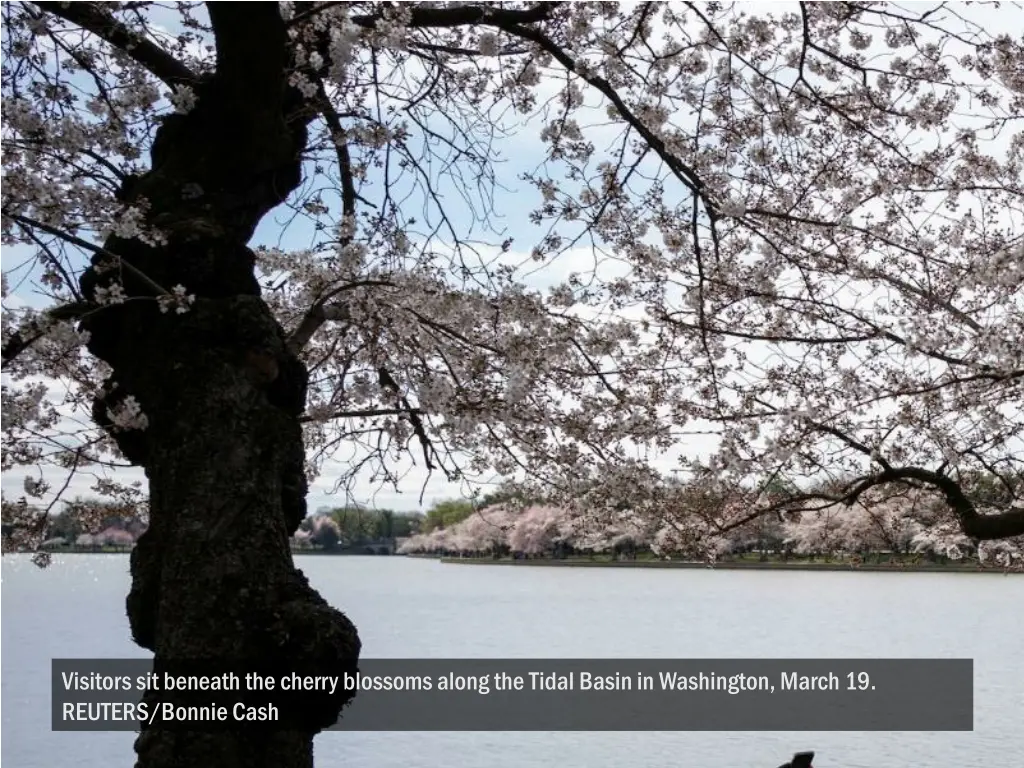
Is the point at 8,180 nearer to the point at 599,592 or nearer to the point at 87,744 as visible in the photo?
the point at 87,744

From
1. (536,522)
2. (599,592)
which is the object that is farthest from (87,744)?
(599,592)

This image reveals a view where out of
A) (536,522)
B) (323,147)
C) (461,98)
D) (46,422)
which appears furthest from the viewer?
(536,522)

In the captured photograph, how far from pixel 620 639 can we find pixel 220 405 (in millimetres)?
22799

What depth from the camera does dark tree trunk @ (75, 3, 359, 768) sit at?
10.2 ft

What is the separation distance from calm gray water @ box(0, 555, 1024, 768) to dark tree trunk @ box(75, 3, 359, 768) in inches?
36.1

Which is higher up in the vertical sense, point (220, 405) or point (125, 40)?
point (125, 40)

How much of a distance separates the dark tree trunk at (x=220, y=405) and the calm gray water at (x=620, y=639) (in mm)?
918

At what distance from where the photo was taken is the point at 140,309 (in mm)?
3564

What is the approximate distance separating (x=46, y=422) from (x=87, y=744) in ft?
42.3

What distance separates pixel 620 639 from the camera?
82.3ft
